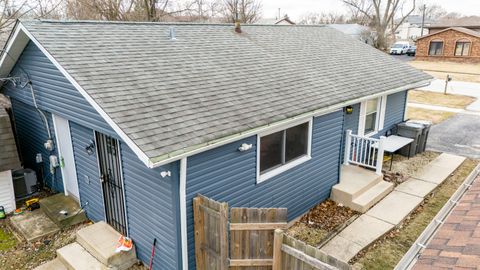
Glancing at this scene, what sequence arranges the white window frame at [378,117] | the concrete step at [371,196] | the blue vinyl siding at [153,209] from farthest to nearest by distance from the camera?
the white window frame at [378,117] < the concrete step at [371,196] < the blue vinyl siding at [153,209]

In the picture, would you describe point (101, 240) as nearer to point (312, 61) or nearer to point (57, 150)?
point (57, 150)

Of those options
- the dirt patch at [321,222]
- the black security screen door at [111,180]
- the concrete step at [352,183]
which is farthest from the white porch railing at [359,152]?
the black security screen door at [111,180]

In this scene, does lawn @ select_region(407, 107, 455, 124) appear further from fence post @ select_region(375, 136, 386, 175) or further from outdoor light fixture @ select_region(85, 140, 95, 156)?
outdoor light fixture @ select_region(85, 140, 95, 156)

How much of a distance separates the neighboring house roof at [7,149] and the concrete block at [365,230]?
786 centimetres

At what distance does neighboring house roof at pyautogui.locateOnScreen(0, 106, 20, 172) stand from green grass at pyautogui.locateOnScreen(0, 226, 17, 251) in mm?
1436

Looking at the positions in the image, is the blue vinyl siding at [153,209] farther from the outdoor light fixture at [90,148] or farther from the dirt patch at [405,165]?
the dirt patch at [405,165]

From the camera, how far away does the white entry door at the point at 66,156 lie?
825 centimetres

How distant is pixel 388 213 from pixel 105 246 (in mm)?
6459

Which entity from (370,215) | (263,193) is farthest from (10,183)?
(370,215)

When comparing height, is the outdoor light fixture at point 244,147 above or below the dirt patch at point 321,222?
above

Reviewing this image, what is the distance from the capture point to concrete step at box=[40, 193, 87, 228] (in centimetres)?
780

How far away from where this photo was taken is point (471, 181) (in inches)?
203

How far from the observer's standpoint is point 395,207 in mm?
8656

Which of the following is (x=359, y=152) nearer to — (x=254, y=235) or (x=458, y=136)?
(x=254, y=235)
